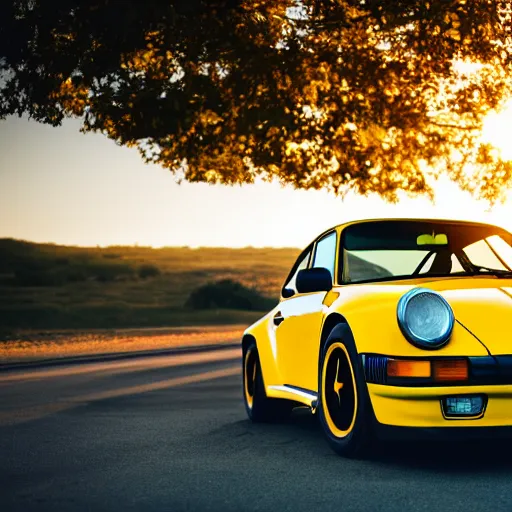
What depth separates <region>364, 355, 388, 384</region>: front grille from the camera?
6.72 m

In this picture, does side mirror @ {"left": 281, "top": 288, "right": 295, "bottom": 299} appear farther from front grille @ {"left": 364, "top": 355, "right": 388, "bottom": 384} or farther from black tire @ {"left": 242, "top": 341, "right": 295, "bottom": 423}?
front grille @ {"left": 364, "top": 355, "right": 388, "bottom": 384}

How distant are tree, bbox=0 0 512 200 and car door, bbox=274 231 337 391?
34.2 ft

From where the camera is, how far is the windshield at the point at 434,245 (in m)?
8.48

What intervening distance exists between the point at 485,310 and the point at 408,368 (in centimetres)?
63

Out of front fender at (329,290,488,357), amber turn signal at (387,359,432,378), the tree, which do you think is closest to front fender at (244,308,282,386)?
front fender at (329,290,488,357)

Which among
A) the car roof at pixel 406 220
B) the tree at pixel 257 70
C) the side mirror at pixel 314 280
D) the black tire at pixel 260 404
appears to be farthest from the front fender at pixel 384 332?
the tree at pixel 257 70

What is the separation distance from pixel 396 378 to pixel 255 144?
1613 centimetres

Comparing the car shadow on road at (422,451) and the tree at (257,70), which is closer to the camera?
the car shadow on road at (422,451)

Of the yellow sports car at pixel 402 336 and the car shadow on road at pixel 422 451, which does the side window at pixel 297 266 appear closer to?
the yellow sports car at pixel 402 336

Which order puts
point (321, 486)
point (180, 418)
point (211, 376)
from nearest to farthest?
point (321, 486) < point (180, 418) < point (211, 376)

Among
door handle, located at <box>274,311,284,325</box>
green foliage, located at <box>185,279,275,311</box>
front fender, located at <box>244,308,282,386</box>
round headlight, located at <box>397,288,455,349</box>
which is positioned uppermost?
round headlight, located at <box>397,288,455,349</box>

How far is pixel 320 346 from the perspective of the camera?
7.86 m

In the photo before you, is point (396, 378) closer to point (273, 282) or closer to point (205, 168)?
point (205, 168)

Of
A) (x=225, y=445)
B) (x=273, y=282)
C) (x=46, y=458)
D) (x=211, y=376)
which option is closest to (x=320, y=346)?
(x=225, y=445)
